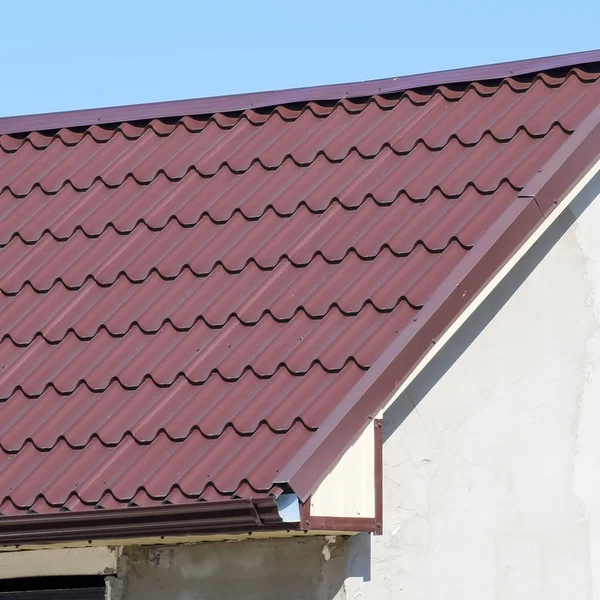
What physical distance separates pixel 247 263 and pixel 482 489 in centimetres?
160

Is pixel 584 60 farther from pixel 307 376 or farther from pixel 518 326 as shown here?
pixel 307 376

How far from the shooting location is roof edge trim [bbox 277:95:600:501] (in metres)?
5.25

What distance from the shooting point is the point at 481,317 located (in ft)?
19.6

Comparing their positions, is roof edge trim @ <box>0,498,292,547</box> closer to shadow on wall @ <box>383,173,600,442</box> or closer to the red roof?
the red roof

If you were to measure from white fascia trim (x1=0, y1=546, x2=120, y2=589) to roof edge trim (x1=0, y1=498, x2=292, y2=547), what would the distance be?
326mm

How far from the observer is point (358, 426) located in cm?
538

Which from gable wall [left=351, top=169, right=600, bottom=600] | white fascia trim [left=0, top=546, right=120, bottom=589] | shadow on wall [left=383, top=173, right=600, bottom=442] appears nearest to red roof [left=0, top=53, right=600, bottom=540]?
shadow on wall [left=383, top=173, right=600, bottom=442]

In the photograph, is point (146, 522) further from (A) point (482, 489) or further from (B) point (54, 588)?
(A) point (482, 489)

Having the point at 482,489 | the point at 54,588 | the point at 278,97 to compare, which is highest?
the point at 278,97

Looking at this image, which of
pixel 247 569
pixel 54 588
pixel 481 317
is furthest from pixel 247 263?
pixel 54 588

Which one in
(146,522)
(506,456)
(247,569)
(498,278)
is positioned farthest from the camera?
(498,278)

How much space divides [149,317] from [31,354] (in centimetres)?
59

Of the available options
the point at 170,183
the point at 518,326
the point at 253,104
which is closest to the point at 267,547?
the point at 518,326

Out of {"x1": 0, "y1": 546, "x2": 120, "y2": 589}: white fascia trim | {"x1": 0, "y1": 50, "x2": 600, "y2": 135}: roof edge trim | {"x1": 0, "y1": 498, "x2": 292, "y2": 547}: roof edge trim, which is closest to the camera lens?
{"x1": 0, "y1": 498, "x2": 292, "y2": 547}: roof edge trim
